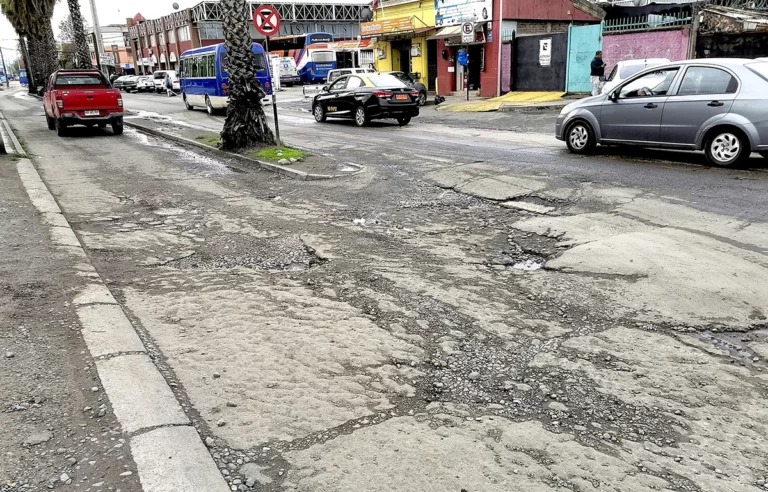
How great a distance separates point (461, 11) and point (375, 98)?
12487mm

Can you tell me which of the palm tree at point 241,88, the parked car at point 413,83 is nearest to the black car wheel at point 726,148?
the palm tree at point 241,88

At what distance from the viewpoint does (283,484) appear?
270 cm

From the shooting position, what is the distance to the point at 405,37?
3291 centimetres

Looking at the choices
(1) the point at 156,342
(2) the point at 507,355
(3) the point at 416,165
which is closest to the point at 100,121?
(3) the point at 416,165

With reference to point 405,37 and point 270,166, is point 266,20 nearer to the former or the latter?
point 270,166

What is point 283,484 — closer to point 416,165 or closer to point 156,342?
point 156,342

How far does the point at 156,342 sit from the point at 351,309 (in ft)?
4.80

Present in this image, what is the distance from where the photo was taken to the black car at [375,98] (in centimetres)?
1827

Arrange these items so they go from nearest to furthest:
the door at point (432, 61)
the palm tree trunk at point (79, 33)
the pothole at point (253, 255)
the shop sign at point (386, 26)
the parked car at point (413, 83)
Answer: the pothole at point (253, 255) < the parked car at point (413, 83) < the palm tree trunk at point (79, 33) < the shop sign at point (386, 26) < the door at point (432, 61)

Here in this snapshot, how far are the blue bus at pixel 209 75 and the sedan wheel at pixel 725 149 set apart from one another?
17.2 meters

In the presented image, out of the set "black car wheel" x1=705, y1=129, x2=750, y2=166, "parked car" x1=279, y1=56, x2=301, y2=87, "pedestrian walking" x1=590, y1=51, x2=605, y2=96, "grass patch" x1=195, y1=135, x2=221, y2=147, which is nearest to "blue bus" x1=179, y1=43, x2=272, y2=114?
"grass patch" x1=195, y1=135, x2=221, y2=147

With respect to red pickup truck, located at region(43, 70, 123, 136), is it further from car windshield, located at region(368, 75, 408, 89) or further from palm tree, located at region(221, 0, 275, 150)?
car windshield, located at region(368, 75, 408, 89)

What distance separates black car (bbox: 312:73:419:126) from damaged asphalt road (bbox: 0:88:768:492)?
9827 millimetres

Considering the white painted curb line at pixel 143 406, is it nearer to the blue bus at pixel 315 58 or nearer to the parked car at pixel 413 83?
the parked car at pixel 413 83
